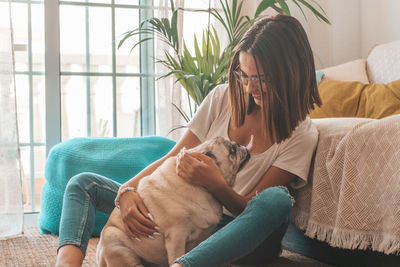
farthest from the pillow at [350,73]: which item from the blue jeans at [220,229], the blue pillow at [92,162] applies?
the blue jeans at [220,229]

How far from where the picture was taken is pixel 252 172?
161cm

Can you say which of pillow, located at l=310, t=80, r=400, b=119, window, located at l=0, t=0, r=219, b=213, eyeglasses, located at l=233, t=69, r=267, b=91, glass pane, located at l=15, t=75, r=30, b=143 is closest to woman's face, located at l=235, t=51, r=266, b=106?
eyeglasses, located at l=233, t=69, r=267, b=91

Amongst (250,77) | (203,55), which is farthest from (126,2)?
(250,77)

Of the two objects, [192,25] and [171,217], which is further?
[192,25]

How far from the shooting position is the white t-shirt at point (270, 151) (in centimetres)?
155

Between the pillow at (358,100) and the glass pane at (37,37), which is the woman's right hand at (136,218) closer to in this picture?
the pillow at (358,100)

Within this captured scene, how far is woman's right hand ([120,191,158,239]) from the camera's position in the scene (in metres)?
1.27

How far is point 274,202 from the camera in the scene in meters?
1.36

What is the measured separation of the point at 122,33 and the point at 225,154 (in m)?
2.12

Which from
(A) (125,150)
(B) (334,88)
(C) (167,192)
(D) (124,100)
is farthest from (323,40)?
(C) (167,192)

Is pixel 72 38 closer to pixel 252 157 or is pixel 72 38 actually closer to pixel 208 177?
pixel 252 157

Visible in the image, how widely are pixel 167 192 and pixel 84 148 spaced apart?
4.23 feet

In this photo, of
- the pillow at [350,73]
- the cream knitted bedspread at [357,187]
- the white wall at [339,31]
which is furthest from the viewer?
the white wall at [339,31]

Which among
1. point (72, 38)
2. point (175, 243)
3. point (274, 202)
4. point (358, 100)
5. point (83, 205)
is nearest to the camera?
point (175, 243)
